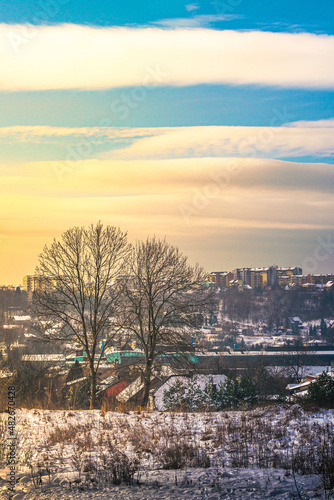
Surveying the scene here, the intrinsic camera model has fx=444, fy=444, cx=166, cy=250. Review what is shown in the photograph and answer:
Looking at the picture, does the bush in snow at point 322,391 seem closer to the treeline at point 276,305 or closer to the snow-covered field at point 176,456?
the snow-covered field at point 176,456

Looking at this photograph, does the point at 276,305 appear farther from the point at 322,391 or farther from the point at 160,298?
the point at 322,391

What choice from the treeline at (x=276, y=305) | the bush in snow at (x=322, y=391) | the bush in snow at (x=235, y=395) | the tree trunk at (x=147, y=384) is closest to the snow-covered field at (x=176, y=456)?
the bush in snow at (x=322, y=391)

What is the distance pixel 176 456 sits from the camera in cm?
702

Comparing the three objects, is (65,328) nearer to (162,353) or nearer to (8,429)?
(162,353)

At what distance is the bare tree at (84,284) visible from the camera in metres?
21.6

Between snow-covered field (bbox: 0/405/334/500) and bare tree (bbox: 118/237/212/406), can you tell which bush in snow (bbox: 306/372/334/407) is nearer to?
snow-covered field (bbox: 0/405/334/500)

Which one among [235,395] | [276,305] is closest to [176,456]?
[235,395]

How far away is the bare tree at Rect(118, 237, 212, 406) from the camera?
21259 millimetres

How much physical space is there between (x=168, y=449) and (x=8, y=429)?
3603 millimetres

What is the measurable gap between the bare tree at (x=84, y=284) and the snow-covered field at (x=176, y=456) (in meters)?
10.9

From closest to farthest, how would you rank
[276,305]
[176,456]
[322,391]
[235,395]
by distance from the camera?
[176,456], [322,391], [235,395], [276,305]

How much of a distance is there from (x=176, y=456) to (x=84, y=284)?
51.7ft

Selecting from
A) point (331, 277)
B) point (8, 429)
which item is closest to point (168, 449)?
point (8, 429)

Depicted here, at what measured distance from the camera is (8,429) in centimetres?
899
